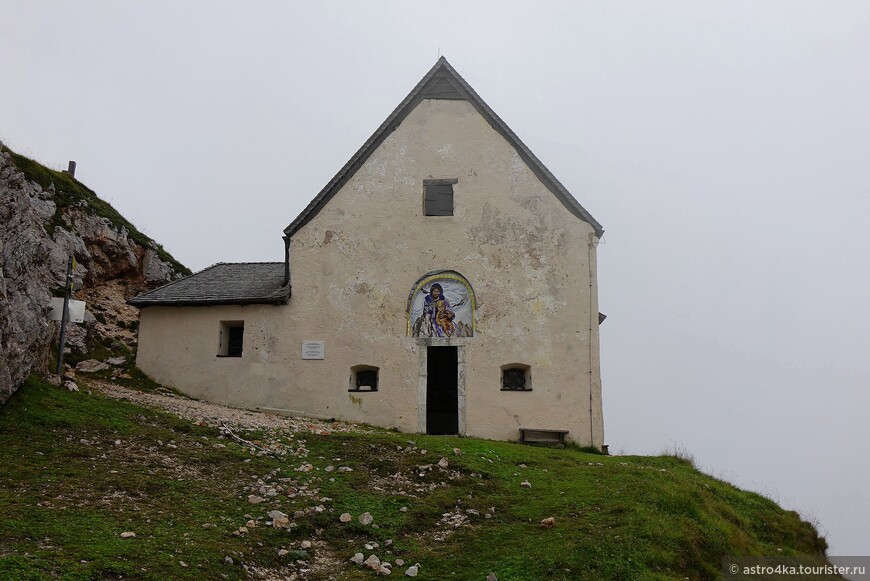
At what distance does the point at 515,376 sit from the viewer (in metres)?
19.3

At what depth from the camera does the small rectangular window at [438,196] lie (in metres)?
20.2

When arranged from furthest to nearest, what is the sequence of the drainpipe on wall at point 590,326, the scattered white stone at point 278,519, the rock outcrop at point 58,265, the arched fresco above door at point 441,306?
the arched fresco above door at point 441,306 < the drainpipe on wall at point 590,326 < the rock outcrop at point 58,265 < the scattered white stone at point 278,519

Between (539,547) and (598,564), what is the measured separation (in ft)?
2.69

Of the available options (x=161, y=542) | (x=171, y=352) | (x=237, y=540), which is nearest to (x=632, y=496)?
(x=237, y=540)

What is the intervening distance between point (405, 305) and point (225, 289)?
18.6ft

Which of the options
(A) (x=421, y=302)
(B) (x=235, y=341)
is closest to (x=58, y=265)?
(B) (x=235, y=341)

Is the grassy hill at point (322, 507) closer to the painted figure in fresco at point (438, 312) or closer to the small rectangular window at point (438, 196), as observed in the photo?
the painted figure in fresco at point (438, 312)

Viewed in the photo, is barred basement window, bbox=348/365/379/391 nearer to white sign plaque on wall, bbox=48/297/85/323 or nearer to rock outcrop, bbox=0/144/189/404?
white sign plaque on wall, bbox=48/297/85/323

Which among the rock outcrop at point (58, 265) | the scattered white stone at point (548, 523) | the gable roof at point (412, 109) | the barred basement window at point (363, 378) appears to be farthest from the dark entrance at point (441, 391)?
the scattered white stone at point (548, 523)

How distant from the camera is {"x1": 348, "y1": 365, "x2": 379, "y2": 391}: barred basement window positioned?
63.7 ft

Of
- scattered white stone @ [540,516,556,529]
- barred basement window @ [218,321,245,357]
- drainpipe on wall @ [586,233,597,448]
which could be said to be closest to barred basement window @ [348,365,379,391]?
barred basement window @ [218,321,245,357]

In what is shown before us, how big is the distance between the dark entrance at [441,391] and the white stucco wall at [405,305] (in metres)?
2.22

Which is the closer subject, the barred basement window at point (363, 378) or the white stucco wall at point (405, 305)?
the white stucco wall at point (405, 305)

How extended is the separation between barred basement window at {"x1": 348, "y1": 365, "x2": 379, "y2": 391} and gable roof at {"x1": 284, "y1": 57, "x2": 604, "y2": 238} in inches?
172
